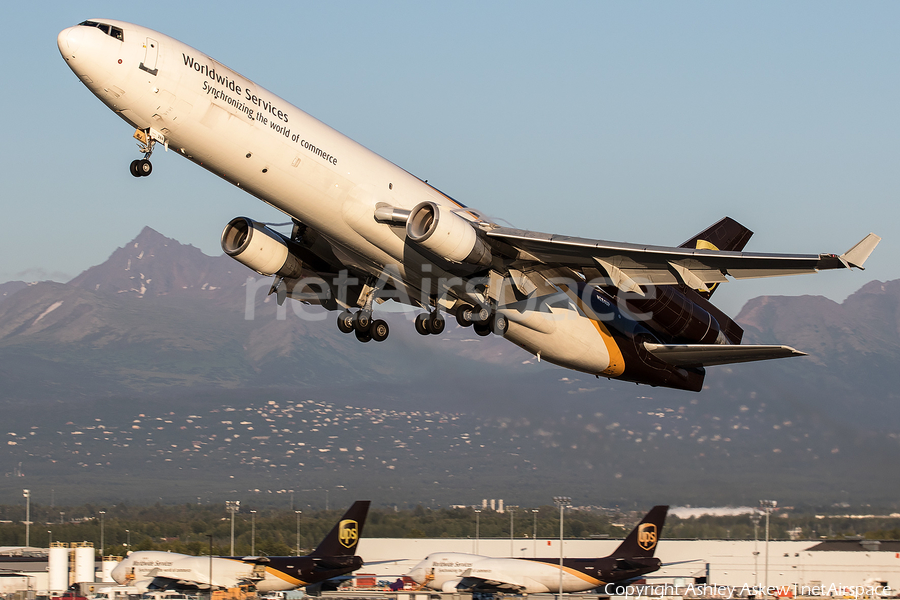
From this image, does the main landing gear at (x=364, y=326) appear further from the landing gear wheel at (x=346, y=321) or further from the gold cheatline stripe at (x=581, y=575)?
the gold cheatline stripe at (x=581, y=575)

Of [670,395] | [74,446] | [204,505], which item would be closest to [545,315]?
[670,395]

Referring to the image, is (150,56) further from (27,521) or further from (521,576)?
(27,521)

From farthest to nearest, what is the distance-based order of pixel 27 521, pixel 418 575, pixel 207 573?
pixel 27 521
pixel 418 575
pixel 207 573

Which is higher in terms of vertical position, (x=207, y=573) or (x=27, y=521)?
(x=207, y=573)

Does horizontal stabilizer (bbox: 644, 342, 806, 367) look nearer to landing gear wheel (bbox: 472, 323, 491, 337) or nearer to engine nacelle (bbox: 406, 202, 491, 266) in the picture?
landing gear wheel (bbox: 472, 323, 491, 337)

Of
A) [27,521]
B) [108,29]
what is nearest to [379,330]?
[108,29]

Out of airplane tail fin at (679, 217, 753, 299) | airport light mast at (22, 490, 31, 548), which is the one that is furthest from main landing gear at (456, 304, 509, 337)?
airport light mast at (22, 490, 31, 548)

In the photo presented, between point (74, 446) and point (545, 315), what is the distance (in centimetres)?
11612

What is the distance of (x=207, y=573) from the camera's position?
3950 cm

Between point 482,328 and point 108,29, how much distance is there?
12.7 m

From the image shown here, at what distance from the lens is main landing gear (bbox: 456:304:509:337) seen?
92.0 feet

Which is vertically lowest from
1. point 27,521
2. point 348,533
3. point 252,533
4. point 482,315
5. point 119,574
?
point 27,521

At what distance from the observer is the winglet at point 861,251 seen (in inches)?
866

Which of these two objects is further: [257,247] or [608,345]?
[608,345]
